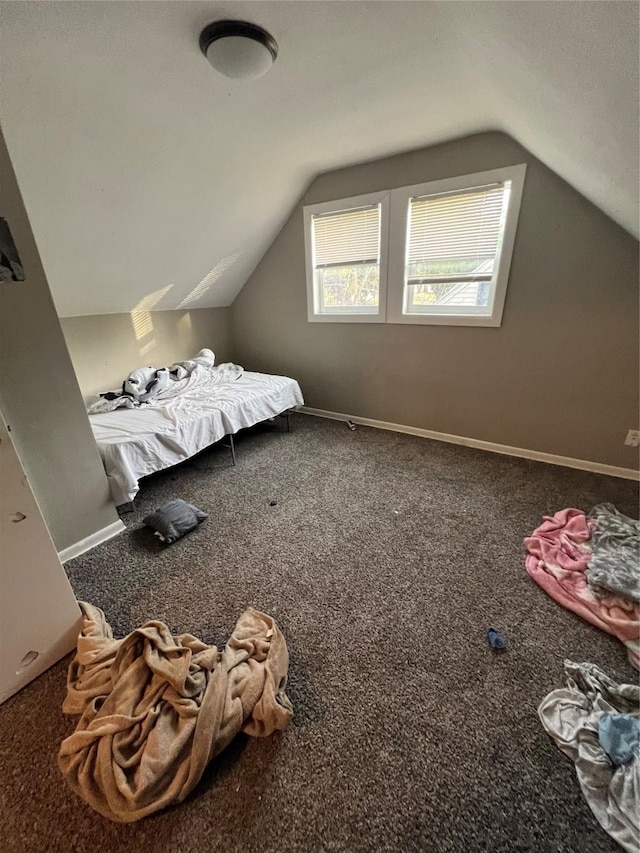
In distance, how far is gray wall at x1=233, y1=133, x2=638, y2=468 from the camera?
6.93 feet

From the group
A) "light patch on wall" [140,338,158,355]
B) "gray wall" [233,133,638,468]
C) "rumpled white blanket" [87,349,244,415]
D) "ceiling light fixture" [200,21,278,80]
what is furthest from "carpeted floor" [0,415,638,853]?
"ceiling light fixture" [200,21,278,80]

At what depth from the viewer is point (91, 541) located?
1787 mm

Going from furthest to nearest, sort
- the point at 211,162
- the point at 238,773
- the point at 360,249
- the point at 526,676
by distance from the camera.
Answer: the point at 360,249 → the point at 211,162 → the point at 526,676 → the point at 238,773

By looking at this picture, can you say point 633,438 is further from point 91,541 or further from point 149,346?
point 149,346

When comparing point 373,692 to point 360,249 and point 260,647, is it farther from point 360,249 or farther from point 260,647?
point 360,249

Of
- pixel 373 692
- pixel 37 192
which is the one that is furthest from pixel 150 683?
pixel 37 192

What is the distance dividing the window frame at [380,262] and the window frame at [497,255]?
52 millimetres

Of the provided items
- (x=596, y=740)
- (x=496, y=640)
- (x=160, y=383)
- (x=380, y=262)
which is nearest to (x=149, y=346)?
(x=160, y=383)

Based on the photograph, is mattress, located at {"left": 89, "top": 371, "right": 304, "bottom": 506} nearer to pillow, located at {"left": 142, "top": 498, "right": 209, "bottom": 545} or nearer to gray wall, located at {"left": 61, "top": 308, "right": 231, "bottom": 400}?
pillow, located at {"left": 142, "top": 498, "right": 209, "bottom": 545}

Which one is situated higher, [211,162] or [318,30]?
[318,30]

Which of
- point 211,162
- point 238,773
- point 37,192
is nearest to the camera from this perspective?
point 238,773

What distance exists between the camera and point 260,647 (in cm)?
118

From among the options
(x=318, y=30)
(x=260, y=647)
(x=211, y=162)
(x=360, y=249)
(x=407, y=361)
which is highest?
(x=318, y=30)

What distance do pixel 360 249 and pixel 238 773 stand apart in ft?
10.8
